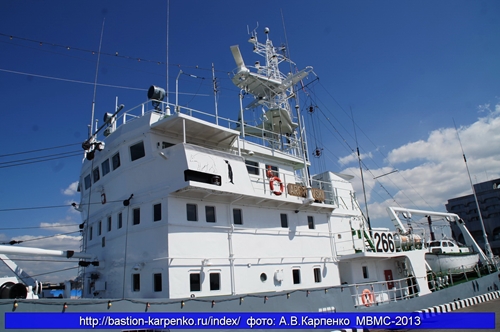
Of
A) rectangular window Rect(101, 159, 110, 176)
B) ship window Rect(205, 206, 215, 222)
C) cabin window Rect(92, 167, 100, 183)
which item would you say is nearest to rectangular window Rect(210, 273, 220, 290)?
ship window Rect(205, 206, 215, 222)

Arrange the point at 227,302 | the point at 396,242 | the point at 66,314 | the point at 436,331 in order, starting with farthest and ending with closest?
the point at 396,242, the point at 436,331, the point at 227,302, the point at 66,314

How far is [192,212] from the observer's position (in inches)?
506

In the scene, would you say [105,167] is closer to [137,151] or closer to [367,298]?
[137,151]

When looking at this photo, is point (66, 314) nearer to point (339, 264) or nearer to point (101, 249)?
point (101, 249)

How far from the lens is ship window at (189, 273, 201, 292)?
1185cm

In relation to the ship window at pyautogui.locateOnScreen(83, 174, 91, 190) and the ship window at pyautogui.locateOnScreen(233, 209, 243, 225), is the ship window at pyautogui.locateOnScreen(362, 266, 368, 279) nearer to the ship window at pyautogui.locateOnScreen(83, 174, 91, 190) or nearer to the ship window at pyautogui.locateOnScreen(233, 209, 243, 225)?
the ship window at pyautogui.locateOnScreen(233, 209, 243, 225)

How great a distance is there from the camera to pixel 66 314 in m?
7.97

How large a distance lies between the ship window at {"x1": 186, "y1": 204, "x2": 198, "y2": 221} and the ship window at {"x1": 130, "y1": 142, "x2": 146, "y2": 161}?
2.73m

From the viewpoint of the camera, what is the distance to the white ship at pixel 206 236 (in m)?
11.7

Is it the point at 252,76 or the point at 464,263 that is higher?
the point at 252,76

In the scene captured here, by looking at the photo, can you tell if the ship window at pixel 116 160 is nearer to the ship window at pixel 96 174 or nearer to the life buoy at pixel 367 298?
the ship window at pixel 96 174

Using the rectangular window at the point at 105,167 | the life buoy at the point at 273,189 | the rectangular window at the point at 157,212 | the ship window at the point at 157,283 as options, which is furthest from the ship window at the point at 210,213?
the rectangular window at the point at 105,167

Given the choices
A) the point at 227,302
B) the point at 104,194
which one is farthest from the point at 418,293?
the point at 104,194

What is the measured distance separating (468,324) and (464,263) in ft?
35.6
